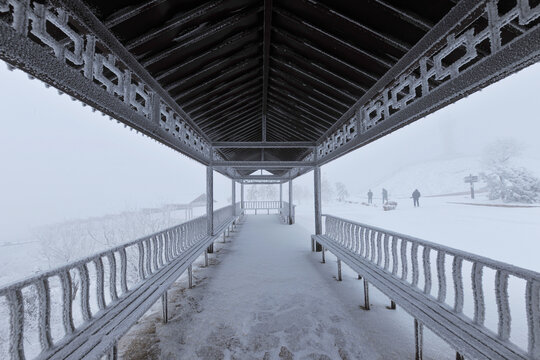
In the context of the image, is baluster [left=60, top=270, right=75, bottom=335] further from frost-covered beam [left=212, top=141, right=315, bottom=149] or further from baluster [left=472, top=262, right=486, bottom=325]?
frost-covered beam [left=212, top=141, right=315, bottom=149]

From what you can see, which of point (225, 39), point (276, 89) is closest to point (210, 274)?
point (276, 89)

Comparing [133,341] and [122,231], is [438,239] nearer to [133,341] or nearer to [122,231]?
[133,341]

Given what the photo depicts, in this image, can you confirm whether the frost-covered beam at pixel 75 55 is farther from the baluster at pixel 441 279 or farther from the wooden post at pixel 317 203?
the wooden post at pixel 317 203

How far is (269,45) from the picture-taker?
3.80 m

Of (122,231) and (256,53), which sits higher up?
(256,53)

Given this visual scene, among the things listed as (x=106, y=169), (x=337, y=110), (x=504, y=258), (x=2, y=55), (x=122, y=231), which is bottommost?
(x=122, y=231)

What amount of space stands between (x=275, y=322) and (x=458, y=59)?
3895 millimetres

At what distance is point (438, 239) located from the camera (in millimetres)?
11492

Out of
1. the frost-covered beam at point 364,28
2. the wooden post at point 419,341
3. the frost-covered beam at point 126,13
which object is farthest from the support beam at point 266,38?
the wooden post at point 419,341

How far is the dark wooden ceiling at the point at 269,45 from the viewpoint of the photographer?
252 cm

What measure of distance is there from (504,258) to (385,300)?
21.8ft

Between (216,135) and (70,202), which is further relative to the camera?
(70,202)

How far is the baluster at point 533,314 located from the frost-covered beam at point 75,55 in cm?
408

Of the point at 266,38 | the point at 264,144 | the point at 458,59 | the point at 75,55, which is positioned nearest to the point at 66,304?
the point at 75,55
